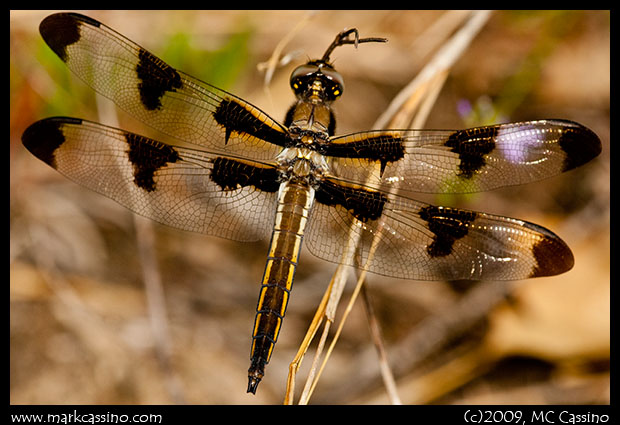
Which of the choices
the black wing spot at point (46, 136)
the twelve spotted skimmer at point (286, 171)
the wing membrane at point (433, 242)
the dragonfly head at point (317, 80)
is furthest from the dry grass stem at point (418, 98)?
the black wing spot at point (46, 136)

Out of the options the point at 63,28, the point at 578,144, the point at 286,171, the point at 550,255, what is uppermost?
the point at 63,28

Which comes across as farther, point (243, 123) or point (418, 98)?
point (418, 98)

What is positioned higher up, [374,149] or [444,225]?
[374,149]

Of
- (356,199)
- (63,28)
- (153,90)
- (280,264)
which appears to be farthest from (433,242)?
(63,28)

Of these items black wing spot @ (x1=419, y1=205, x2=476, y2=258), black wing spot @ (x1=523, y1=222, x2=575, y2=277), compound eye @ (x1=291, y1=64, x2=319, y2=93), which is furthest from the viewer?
compound eye @ (x1=291, y1=64, x2=319, y2=93)

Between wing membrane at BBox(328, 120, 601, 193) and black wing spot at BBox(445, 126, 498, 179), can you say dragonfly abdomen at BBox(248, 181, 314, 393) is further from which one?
black wing spot at BBox(445, 126, 498, 179)

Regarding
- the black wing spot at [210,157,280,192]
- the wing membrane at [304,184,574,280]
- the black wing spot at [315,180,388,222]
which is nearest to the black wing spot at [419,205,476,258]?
the wing membrane at [304,184,574,280]

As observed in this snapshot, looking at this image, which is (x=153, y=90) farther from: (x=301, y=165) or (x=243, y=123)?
(x=301, y=165)
